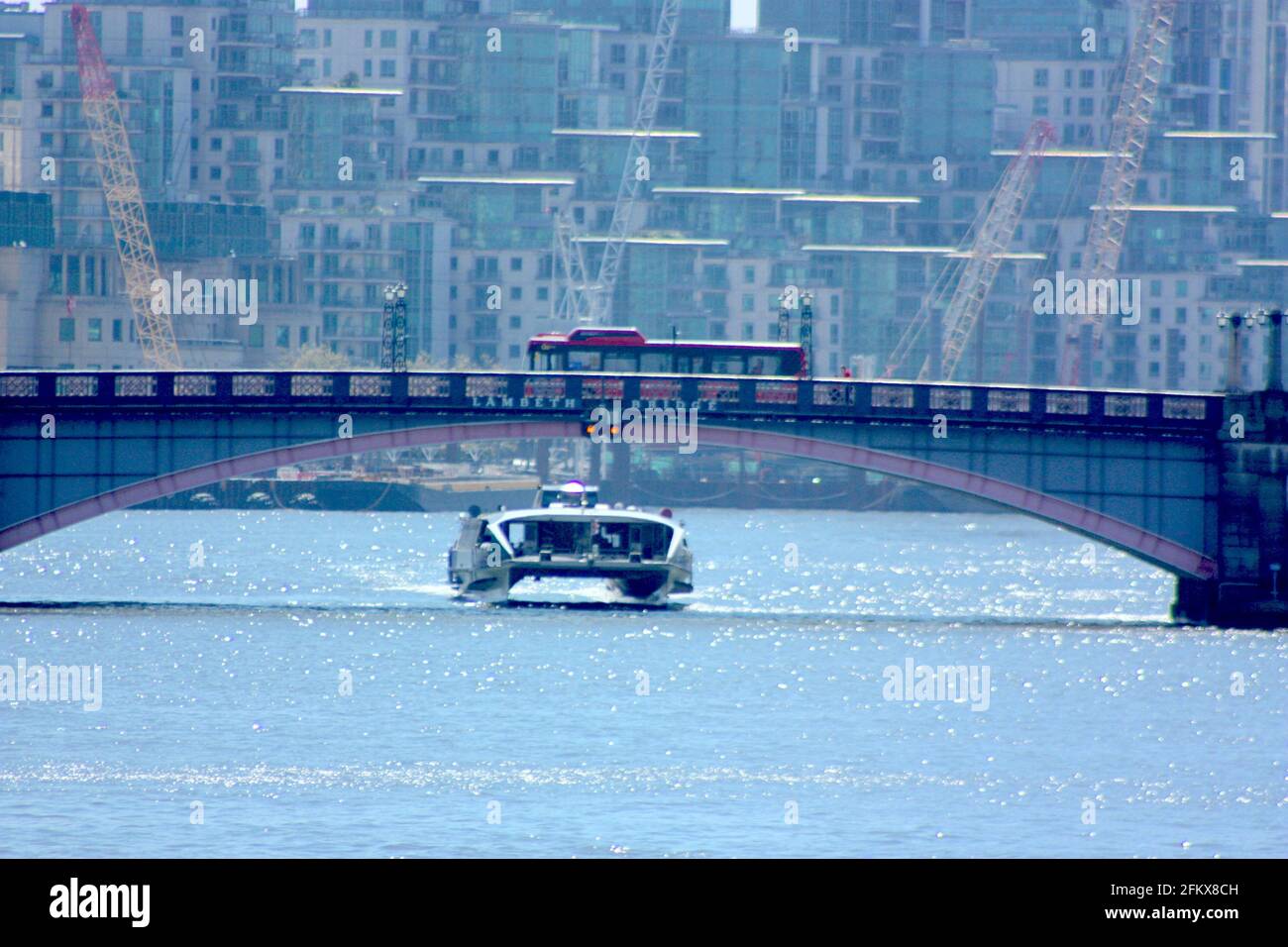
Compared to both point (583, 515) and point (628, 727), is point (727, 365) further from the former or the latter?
point (628, 727)

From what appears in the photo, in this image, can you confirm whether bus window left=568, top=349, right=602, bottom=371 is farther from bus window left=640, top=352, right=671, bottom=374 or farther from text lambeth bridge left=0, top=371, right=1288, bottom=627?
text lambeth bridge left=0, top=371, right=1288, bottom=627

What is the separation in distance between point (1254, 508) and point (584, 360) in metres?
29.1

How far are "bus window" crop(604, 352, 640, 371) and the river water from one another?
355 inches

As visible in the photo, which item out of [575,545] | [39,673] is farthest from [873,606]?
[39,673]

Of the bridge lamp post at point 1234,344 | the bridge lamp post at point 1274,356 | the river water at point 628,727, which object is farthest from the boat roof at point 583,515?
the bridge lamp post at point 1274,356

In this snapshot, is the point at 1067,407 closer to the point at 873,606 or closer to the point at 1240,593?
the point at 1240,593

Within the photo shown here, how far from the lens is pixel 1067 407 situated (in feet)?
318

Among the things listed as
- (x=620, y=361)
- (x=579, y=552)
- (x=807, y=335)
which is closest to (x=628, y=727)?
(x=579, y=552)

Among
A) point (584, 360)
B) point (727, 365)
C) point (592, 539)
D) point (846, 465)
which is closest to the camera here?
point (846, 465)

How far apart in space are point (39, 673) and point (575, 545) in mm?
29478

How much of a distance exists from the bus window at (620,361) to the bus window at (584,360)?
33 centimetres

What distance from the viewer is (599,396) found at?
318 feet

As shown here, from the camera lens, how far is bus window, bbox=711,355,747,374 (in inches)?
4419

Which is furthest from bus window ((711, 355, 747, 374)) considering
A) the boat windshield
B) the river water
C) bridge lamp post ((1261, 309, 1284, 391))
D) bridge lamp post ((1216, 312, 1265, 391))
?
bridge lamp post ((1216, 312, 1265, 391))
